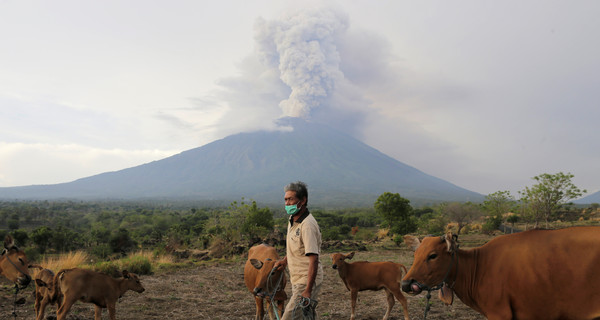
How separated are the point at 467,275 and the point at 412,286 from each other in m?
0.77

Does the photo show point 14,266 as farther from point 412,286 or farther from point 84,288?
point 412,286

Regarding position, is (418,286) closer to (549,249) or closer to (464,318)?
(549,249)

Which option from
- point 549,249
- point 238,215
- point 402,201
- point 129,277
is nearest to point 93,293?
point 129,277

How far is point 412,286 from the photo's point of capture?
371cm

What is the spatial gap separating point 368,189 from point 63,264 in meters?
190

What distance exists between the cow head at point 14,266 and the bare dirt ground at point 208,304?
64.2 inches

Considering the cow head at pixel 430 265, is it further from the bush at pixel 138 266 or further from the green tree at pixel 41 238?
the green tree at pixel 41 238

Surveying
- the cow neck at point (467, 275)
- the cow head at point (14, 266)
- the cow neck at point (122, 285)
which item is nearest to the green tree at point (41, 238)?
the cow head at point (14, 266)

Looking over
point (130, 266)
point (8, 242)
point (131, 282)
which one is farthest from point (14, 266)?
point (130, 266)

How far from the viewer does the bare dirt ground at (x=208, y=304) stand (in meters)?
7.66

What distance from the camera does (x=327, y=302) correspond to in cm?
912

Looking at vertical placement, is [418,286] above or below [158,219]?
above

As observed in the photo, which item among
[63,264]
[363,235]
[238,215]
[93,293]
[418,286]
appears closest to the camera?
[418,286]

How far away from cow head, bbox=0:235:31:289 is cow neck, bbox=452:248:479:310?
7159 millimetres
